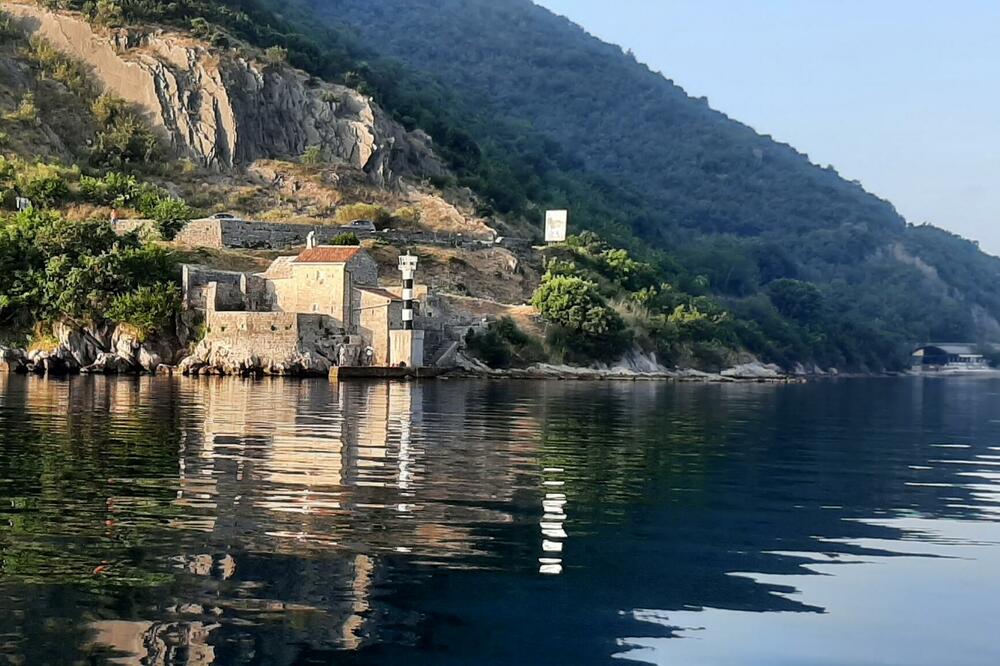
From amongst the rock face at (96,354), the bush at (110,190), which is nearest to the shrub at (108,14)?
the bush at (110,190)

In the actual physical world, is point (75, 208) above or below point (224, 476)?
above

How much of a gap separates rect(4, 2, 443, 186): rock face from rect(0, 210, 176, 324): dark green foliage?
2743 cm

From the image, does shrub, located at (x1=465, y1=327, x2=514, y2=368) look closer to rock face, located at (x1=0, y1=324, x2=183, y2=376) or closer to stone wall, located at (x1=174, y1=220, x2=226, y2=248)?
stone wall, located at (x1=174, y1=220, x2=226, y2=248)

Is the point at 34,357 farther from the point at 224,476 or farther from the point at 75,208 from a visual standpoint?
the point at 224,476

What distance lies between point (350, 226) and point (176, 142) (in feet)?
58.1

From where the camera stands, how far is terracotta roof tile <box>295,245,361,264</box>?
54.0 m

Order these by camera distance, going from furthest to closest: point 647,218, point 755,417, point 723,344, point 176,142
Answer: point 647,218 → point 723,344 → point 176,142 → point 755,417

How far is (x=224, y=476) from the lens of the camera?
15.8 metres

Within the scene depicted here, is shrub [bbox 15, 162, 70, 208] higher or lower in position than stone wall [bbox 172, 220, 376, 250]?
higher

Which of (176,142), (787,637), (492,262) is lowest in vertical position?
(787,637)

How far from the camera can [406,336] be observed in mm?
54062

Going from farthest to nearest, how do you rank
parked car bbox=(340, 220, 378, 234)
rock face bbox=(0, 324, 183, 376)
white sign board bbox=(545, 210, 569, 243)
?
white sign board bbox=(545, 210, 569, 243)
parked car bbox=(340, 220, 378, 234)
rock face bbox=(0, 324, 183, 376)

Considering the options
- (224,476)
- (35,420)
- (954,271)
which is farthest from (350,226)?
(954,271)

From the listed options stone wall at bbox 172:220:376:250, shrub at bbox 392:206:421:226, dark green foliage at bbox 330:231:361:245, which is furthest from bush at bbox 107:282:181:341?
shrub at bbox 392:206:421:226
